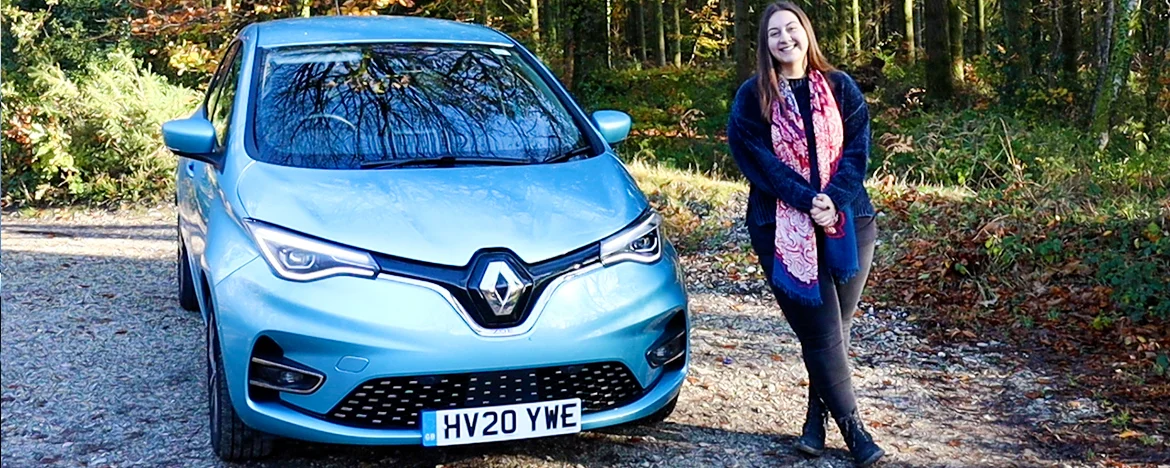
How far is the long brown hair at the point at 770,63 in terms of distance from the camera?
406 cm

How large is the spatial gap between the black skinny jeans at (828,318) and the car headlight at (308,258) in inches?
57.2

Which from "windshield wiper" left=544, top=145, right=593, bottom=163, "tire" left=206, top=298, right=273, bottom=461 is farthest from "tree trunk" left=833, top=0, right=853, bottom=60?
"tire" left=206, top=298, right=273, bottom=461

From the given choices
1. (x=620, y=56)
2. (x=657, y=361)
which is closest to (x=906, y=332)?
(x=657, y=361)

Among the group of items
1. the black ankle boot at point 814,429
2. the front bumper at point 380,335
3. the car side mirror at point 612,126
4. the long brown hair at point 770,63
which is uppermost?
the long brown hair at point 770,63

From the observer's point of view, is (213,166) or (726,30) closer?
(213,166)

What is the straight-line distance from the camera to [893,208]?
27.3 ft

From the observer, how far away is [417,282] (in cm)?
372

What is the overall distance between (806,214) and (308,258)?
5.66ft

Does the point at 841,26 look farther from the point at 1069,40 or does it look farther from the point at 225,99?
the point at 225,99

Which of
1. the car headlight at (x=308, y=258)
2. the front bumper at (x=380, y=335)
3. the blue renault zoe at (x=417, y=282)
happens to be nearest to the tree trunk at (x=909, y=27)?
the blue renault zoe at (x=417, y=282)

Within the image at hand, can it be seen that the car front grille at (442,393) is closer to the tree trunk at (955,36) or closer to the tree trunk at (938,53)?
the tree trunk at (938,53)

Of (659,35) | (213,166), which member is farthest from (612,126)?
(659,35)

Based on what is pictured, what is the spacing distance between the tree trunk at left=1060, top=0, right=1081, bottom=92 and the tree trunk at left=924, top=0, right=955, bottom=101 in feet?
6.53

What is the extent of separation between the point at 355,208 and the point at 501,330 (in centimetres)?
71
